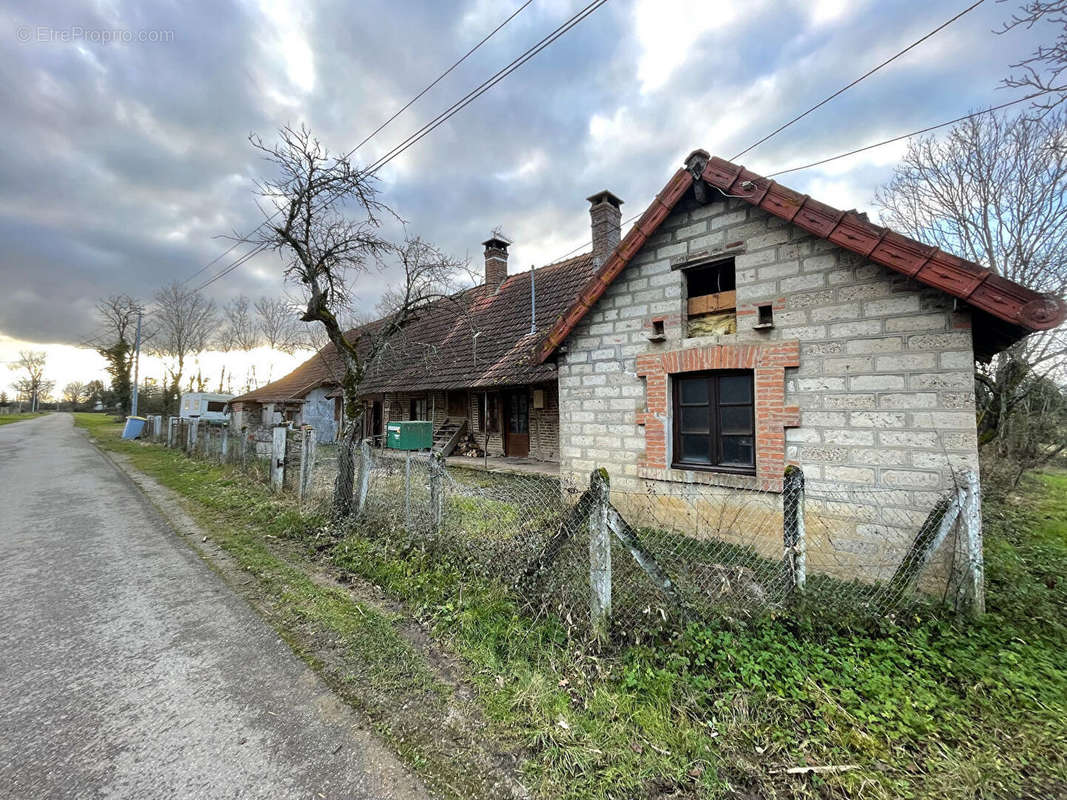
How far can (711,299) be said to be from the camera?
5855mm

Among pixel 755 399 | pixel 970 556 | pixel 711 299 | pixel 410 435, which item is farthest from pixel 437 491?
pixel 410 435

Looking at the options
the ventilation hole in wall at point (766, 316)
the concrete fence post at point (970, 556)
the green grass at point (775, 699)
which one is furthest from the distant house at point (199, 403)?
the concrete fence post at point (970, 556)

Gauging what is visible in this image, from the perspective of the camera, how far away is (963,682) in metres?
2.92

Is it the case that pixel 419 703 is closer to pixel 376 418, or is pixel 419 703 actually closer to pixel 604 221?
pixel 604 221

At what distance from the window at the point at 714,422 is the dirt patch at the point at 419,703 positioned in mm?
4030

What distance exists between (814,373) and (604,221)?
9438mm

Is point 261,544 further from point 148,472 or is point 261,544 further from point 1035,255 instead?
point 1035,255

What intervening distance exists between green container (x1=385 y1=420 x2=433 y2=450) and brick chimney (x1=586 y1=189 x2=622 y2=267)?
8.51 meters

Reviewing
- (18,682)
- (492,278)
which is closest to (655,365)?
(18,682)

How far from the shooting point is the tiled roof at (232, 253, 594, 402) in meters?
13.3

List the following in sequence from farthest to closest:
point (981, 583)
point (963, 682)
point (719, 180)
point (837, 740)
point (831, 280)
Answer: point (719, 180)
point (831, 280)
point (981, 583)
point (963, 682)
point (837, 740)

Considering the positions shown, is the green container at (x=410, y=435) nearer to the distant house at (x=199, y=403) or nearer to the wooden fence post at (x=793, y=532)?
the wooden fence post at (x=793, y=532)

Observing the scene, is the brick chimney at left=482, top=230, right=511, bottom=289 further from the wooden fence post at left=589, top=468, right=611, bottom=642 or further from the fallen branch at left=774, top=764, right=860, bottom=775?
the fallen branch at left=774, top=764, right=860, bottom=775

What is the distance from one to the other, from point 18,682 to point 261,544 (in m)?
3.03
